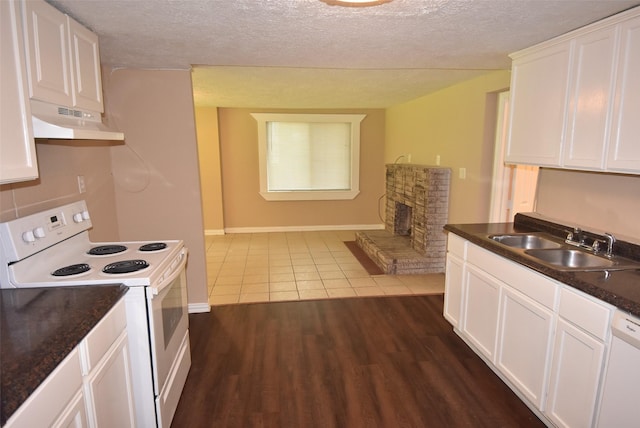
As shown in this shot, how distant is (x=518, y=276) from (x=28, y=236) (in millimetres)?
2585

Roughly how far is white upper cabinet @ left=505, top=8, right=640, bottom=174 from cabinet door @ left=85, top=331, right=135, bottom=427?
2.62 m

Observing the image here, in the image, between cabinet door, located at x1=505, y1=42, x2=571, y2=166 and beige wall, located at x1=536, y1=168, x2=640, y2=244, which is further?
cabinet door, located at x1=505, y1=42, x2=571, y2=166

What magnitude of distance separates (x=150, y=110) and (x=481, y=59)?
2.74 metres

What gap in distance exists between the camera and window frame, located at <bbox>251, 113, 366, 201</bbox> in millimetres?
6586

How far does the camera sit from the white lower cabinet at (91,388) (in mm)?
1093

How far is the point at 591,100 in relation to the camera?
213cm

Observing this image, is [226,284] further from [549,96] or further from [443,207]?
[549,96]

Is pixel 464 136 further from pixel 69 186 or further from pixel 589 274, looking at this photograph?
pixel 69 186

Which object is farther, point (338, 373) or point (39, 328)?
point (338, 373)

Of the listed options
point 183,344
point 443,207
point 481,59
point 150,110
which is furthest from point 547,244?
point 150,110

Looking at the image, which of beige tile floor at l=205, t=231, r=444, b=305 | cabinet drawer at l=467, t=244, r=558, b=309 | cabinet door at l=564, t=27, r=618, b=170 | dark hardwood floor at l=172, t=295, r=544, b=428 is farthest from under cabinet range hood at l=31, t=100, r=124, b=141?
cabinet door at l=564, t=27, r=618, b=170

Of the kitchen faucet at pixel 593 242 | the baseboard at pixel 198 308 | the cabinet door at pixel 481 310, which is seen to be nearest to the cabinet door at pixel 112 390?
the baseboard at pixel 198 308

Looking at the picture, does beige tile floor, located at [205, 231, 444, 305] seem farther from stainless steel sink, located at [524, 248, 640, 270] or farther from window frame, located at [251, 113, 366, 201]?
stainless steel sink, located at [524, 248, 640, 270]

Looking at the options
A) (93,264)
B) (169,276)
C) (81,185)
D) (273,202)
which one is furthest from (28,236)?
(273,202)
